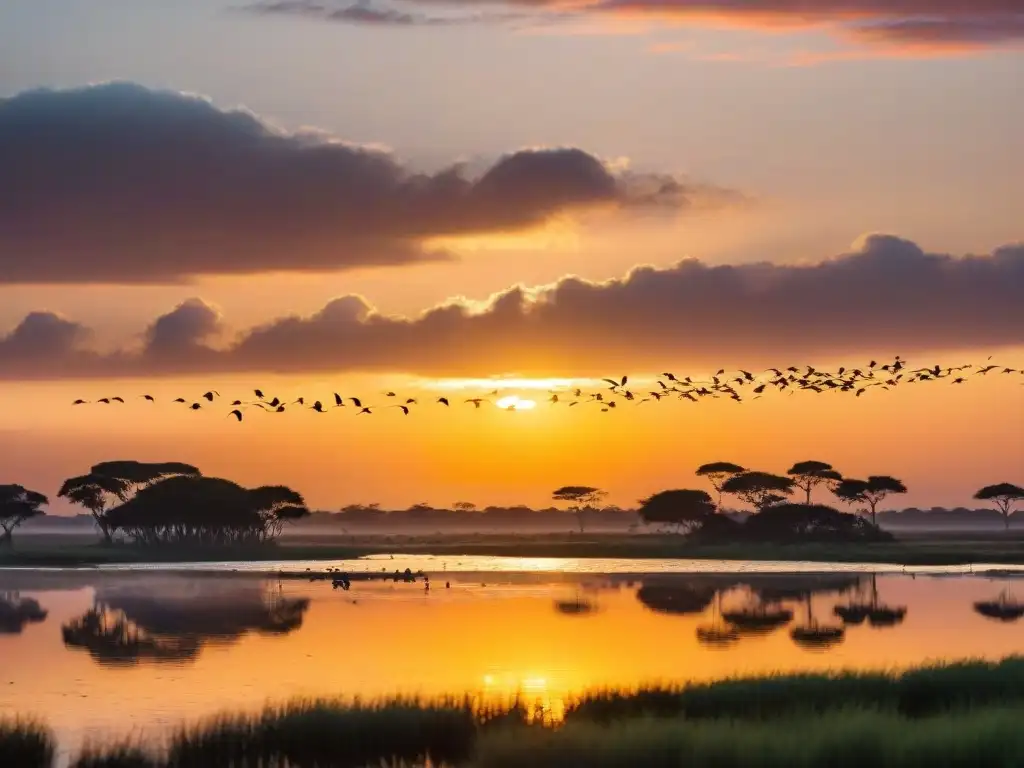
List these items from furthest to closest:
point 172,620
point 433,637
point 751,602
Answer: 1. point 751,602
2. point 172,620
3. point 433,637

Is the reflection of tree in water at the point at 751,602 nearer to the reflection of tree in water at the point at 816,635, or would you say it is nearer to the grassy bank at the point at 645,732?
the reflection of tree in water at the point at 816,635

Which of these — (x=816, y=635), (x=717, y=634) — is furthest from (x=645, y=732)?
(x=816, y=635)

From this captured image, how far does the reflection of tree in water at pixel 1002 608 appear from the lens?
72.5 m

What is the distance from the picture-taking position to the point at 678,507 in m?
191

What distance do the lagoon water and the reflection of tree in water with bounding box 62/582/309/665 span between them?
146mm

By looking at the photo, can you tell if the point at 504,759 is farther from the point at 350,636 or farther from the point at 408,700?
the point at 350,636

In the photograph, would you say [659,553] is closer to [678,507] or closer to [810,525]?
[810,525]

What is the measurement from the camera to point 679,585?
99.3 m

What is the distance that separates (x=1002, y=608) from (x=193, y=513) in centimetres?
9475

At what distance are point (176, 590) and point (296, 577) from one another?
1743 centimetres

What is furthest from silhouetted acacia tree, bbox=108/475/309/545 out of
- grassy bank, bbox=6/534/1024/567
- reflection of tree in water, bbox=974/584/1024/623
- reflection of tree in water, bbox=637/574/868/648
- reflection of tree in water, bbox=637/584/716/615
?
reflection of tree in water, bbox=974/584/1024/623

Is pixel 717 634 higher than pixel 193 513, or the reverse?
pixel 193 513

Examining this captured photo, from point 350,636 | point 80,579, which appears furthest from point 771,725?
point 80,579

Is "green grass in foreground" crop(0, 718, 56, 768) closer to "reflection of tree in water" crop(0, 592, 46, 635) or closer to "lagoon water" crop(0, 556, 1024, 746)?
"lagoon water" crop(0, 556, 1024, 746)
